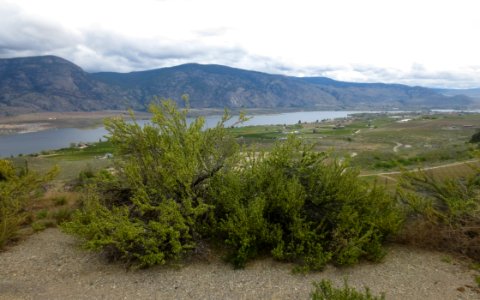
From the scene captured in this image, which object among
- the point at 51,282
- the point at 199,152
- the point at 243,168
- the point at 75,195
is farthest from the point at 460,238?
the point at 75,195

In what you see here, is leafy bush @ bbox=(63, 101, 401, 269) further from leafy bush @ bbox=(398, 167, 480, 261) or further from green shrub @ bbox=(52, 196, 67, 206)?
green shrub @ bbox=(52, 196, 67, 206)

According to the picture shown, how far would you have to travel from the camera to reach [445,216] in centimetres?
1072

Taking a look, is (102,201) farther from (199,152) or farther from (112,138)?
(199,152)

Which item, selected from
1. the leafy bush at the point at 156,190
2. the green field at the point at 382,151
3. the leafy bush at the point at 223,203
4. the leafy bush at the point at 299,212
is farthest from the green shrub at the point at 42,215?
the green field at the point at 382,151

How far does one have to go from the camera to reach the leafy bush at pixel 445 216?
402 inches

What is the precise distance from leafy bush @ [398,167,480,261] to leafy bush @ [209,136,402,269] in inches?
26.2

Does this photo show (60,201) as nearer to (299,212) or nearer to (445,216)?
(299,212)

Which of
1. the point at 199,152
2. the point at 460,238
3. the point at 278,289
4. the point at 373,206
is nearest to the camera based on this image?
the point at 278,289

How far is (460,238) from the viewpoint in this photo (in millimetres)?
10242

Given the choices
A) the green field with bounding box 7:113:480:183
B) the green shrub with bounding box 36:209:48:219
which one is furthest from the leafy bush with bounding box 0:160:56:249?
the green field with bounding box 7:113:480:183

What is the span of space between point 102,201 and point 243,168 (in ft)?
15.7

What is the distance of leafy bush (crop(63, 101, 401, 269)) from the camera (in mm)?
9758

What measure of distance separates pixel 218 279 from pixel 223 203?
254 centimetres

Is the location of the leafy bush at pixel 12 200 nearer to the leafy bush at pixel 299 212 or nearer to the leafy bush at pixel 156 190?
the leafy bush at pixel 156 190
